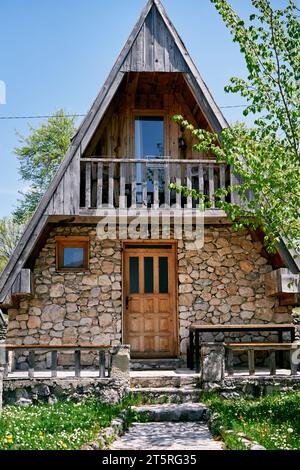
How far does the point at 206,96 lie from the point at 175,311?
4539mm

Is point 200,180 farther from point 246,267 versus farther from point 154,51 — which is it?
point 154,51

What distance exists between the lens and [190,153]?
12.1m

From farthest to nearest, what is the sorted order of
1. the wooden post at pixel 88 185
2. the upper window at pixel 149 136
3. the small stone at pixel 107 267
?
the upper window at pixel 149 136, the small stone at pixel 107 267, the wooden post at pixel 88 185

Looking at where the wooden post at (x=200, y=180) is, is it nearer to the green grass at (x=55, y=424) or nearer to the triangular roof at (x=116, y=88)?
the triangular roof at (x=116, y=88)

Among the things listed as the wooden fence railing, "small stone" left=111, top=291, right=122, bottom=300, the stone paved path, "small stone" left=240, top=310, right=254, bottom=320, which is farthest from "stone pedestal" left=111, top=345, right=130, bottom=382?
"small stone" left=240, top=310, right=254, bottom=320

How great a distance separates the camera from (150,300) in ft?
38.0

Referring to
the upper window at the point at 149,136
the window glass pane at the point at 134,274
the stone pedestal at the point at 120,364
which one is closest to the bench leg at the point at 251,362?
the stone pedestal at the point at 120,364

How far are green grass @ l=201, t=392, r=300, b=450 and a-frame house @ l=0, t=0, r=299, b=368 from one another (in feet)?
9.12

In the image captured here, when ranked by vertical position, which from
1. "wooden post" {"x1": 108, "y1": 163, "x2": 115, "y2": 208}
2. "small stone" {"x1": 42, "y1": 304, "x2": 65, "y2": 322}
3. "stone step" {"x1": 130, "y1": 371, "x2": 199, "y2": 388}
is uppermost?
"wooden post" {"x1": 108, "y1": 163, "x2": 115, "y2": 208}

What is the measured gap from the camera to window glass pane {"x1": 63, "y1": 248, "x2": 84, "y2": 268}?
1149 cm

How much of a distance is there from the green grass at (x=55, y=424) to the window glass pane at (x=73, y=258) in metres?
3.61

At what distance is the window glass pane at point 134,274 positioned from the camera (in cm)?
1166

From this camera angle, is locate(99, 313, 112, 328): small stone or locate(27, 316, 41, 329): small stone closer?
locate(27, 316, 41, 329): small stone

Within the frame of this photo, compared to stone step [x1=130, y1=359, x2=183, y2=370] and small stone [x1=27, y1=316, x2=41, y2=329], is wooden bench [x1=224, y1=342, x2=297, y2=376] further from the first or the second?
small stone [x1=27, y1=316, x2=41, y2=329]
